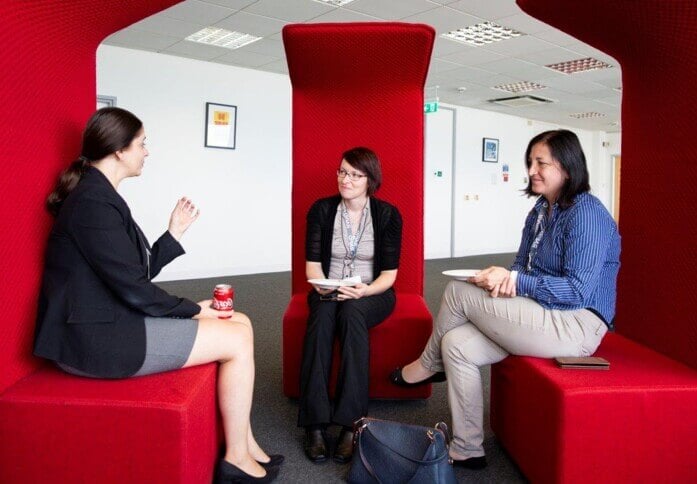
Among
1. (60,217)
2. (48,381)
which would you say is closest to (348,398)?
(48,381)

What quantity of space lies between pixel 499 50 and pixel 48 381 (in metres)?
5.77

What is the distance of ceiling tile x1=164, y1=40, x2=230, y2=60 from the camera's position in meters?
5.88

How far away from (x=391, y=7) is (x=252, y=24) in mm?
1373

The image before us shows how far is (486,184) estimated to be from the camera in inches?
400

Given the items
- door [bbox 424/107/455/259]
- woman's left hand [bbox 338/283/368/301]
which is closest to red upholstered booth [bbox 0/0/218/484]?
woman's left hand [bbox 338/283/368/301]

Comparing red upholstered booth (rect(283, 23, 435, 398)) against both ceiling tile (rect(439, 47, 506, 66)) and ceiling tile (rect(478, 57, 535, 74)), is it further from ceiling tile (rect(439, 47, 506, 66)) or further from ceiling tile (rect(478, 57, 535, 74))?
ceiling tile (rect(478, 57, 535, 74))

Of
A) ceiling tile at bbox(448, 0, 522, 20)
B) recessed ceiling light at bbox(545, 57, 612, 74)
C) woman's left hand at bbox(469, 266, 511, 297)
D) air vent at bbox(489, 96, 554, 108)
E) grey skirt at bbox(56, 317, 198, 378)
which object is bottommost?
grey skirt at bbox(56, 317, 198, 378)

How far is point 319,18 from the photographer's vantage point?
5.05 metres

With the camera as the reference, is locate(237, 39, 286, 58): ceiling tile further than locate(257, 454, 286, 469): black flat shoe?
Yes

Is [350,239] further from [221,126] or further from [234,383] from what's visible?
[221,126]

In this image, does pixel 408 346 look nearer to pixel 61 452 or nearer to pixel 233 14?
pixel 61 452

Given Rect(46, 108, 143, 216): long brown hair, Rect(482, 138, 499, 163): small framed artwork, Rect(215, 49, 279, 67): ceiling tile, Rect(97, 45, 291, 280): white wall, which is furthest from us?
Rect(482, 138, 499, 163): small framed artwork

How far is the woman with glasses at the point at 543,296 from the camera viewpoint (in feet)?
6.15

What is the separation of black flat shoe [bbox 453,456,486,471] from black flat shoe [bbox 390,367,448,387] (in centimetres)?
32
